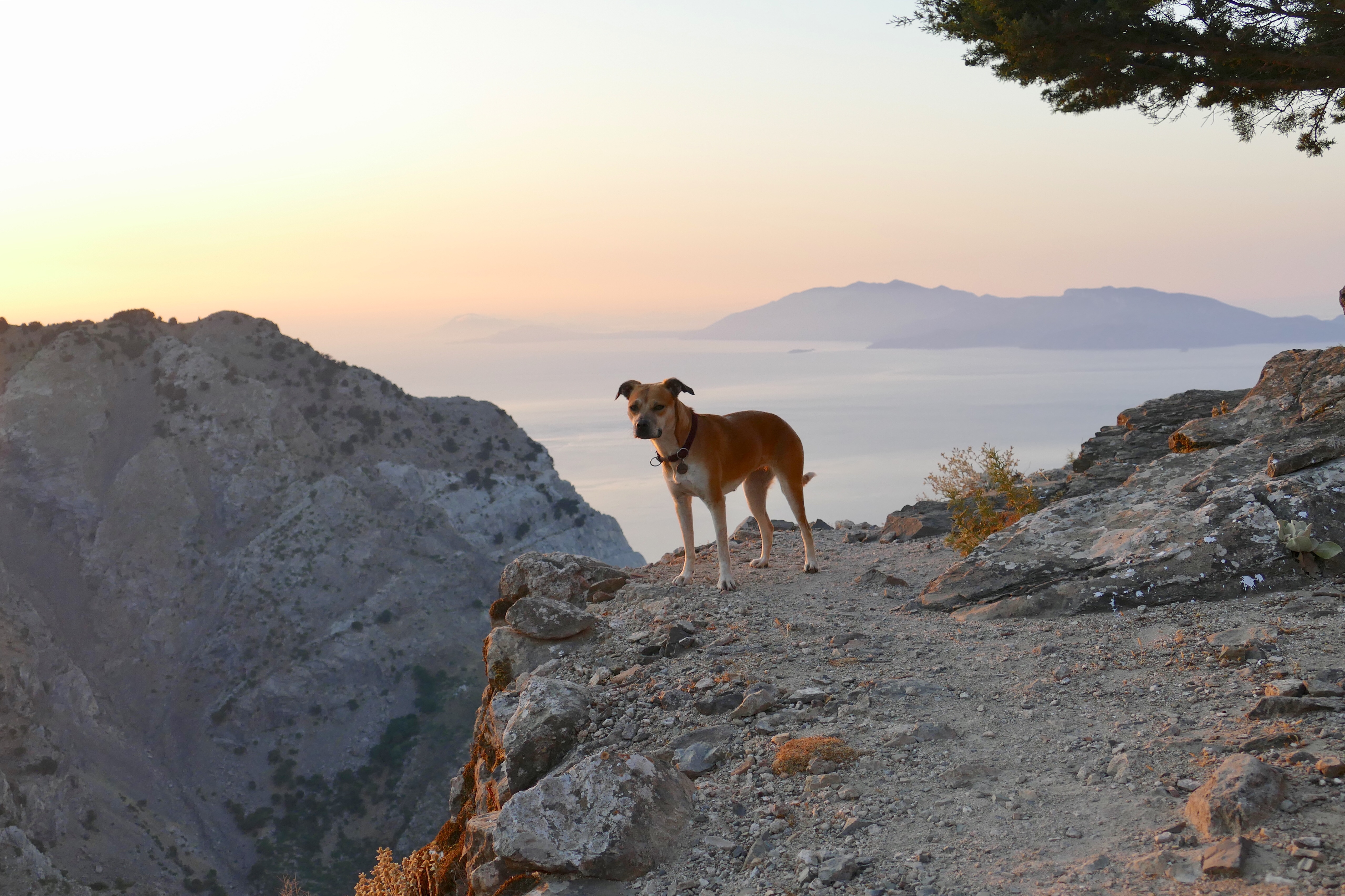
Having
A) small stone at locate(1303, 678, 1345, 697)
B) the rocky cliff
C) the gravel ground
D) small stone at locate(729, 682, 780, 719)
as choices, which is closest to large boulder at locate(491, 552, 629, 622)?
the gravel ground

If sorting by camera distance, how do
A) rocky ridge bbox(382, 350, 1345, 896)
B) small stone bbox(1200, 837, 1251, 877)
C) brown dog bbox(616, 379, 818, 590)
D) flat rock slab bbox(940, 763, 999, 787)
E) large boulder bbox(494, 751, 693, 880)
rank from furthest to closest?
brown dog bbox(616, 379, 818, 590), flat rock slab bbox(940, 763, 999, 787), large boulder bbox(494, 751, 693, 880), rocky ridge bbox(382, 350, 1345, 896), small stone bbox(1200, 837, 1251, 877)

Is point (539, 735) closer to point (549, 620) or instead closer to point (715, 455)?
point (549, 620)

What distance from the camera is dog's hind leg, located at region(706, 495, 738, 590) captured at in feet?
32.1

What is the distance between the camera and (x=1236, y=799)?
4.21 m

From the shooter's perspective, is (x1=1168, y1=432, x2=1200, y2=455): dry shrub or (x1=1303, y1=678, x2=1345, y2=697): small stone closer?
(x1=1303, y1=678, x2=1345, y2=697): small stone

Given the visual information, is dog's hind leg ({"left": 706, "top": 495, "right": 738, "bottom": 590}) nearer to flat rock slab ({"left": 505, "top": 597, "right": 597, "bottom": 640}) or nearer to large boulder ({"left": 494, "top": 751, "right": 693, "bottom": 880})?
flat rock slab ({"left": 505, "top": 597, "right": 597, "bottom": 640})

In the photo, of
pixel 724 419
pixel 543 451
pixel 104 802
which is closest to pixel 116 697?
pixel 104 802

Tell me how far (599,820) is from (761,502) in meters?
6.63

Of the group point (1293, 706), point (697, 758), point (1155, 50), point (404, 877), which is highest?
point (1155, 50)

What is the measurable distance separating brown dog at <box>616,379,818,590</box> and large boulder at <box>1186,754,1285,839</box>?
5.76 m

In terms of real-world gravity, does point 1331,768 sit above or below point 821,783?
above

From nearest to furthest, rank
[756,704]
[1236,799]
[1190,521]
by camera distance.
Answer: [1236,799], [756,704], [1190,521]

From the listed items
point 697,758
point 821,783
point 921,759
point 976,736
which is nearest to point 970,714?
point 976,736

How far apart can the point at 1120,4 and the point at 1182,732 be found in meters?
6.82
